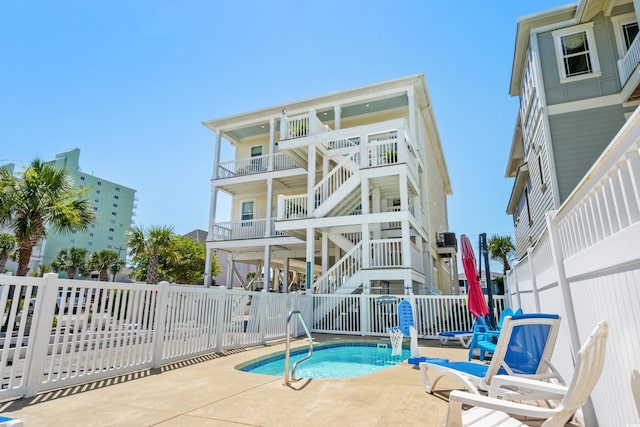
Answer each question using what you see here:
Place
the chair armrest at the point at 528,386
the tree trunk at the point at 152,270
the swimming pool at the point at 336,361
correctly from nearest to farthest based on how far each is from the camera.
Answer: the chair armrest at the point at 528,386
the swimming pool at the point at 336,361
the tree trunk at the point at 152,270

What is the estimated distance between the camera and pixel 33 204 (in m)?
10.7

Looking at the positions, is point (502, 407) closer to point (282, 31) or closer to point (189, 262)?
point (282, 31)

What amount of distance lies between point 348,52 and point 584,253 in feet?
39.9

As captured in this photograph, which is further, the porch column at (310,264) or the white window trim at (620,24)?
the porch column at (310,264)

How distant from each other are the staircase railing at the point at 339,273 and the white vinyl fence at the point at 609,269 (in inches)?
337

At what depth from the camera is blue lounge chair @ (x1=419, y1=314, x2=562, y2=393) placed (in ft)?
10.9

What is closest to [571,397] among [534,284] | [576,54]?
[534,284]

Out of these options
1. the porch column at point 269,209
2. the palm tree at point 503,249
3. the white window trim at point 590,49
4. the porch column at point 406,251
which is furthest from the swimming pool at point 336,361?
the palm tree at point 503,249

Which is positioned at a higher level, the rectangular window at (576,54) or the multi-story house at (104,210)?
the multi-story house at (104,210)

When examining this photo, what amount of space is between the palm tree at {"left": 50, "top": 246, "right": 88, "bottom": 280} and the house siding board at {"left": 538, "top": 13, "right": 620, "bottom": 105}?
49750 millimetres

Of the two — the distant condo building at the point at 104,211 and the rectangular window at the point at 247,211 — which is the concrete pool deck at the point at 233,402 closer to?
the rectangular window at the point at 247,211

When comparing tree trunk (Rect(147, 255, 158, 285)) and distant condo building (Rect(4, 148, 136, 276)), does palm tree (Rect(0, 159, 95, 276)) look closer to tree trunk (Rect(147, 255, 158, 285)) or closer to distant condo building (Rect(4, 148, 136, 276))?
tree trunk (Rect(147, 255, 158, 285))

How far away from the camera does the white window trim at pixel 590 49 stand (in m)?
9.66

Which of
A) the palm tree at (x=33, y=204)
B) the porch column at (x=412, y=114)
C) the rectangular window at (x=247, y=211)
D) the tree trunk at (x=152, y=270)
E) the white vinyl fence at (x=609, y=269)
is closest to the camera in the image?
the white vinyl fence at (x=609, y=269)
